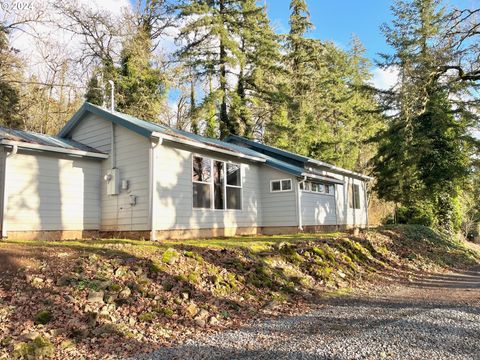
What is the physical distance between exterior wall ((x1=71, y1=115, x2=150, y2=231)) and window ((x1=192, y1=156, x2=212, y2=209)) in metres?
1.84

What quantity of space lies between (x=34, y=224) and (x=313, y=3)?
27.3m

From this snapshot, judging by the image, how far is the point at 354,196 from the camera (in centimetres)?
2206

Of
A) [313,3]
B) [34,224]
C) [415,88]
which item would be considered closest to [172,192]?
[34,224]

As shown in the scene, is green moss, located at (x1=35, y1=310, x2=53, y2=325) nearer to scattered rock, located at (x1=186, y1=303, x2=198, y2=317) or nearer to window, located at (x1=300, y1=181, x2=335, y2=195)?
scattered rock, located at (x1=186, y1=303, x2=198, y2=317)

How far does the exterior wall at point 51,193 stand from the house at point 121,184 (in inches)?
1.0

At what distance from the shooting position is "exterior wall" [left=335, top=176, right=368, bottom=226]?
1955cm

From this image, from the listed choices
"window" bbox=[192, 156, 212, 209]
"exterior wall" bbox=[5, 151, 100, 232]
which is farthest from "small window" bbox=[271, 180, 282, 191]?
"exterior wall" bbox=[5, 151, 100, 232]

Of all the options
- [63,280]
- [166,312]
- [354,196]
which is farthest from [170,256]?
[354,196]

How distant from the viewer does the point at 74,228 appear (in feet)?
38.1

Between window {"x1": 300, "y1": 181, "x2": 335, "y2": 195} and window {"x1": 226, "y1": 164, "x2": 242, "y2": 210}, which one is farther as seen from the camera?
window {"x1": 300, "y1": 181, "x2": 335, "y2": 195}

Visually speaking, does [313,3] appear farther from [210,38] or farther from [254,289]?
[254,289]

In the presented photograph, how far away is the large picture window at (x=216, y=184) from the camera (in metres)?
12.7

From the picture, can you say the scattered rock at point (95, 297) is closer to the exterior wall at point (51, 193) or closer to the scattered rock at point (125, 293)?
the scattered rock at point (125, 293)

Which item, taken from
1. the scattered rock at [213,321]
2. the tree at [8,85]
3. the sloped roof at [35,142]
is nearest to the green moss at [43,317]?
the scattered rock at [213,321]
